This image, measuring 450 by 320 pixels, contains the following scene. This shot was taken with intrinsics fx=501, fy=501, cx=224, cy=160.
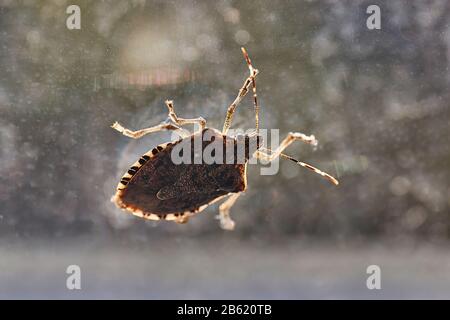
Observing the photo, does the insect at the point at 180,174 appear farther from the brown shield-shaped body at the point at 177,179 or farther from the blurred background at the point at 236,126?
the blurred background at the point at 236,126

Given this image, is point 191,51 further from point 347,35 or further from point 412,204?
point 412,204

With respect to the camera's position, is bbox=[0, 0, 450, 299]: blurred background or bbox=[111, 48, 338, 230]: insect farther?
bbox=[0, 0, 450, 299]: blurred background

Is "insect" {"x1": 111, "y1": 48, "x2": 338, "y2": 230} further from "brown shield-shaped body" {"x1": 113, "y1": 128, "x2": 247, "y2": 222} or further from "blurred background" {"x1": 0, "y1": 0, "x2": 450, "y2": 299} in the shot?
"blurred background" {"x1": 0, "y1": 0, "x2": 450, "y2": 299}

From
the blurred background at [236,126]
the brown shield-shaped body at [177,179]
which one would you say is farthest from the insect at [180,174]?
the blurred background at [236,126]

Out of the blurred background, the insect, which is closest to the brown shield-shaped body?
the insect

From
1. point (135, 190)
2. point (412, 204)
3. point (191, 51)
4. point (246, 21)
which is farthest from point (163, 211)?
point (412, 204)

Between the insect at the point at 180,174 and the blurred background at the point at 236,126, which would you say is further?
the blurred background at the point at 236,126
